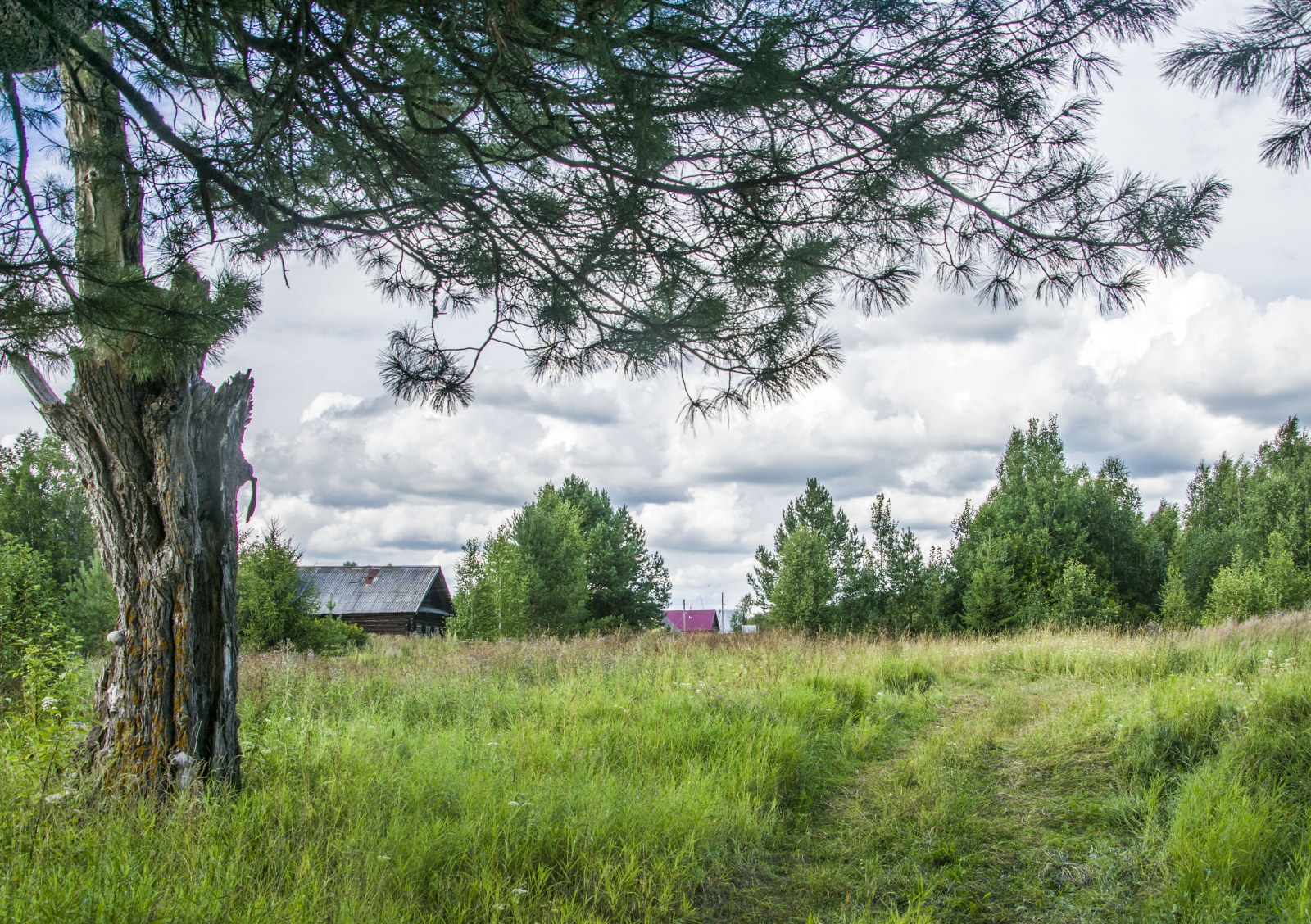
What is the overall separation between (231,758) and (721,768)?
2622mm

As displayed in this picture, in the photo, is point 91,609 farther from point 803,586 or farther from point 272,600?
point 803,586

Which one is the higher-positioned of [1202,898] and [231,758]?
[231,758]

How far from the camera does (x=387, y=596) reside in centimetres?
2903

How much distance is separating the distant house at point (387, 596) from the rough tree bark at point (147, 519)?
81.5 ft

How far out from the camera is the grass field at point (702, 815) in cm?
288

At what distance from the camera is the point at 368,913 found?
2609mm

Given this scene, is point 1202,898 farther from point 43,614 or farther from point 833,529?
point 833,529

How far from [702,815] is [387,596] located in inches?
1082

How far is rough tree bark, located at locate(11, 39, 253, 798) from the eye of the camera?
11.6 feet

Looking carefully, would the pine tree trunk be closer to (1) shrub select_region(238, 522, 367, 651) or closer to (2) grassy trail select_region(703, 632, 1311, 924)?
(2) grassy trail select_region(703, 632, 1311, 924)

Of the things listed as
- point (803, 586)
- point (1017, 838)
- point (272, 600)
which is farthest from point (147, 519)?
point (803, 586)

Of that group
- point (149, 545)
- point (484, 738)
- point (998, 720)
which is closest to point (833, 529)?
point (998, 720)

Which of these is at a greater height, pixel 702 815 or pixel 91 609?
pixel 91 609

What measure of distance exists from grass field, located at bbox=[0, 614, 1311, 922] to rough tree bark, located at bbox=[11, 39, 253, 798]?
0.88ft
